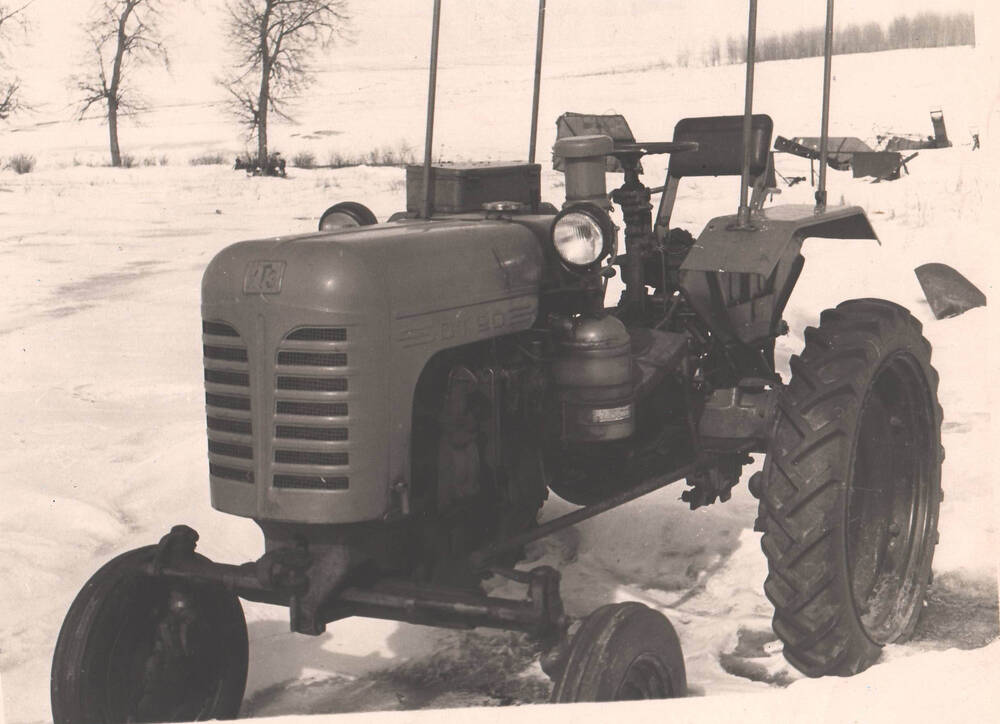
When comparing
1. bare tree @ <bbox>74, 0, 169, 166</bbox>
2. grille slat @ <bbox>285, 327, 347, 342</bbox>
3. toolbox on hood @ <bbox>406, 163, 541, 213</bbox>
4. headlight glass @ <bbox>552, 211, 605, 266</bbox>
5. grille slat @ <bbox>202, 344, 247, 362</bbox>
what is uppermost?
bare tree @ <bbox>74, 0, 169, 166</bbox>

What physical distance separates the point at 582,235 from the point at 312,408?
3.60 ft

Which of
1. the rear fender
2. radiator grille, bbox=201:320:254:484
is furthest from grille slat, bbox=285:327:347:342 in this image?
the rear fender

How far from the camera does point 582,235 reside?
4.10 metres

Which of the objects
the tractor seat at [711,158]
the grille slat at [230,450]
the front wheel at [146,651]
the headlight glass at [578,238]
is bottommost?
the front wheel at [146,651]

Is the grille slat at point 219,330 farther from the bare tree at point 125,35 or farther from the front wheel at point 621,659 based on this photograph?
the bare tree at point 125,35

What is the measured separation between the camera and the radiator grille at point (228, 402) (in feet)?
12.0

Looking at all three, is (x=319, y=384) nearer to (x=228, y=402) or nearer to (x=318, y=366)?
(x=318, y=366)

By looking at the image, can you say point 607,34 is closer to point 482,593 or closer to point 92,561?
point 92,561

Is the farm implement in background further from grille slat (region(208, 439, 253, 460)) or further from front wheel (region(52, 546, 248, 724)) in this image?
grille slat (region(208, 439, 253, 460))

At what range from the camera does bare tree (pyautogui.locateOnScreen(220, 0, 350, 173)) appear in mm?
14953

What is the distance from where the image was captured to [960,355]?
888 cm

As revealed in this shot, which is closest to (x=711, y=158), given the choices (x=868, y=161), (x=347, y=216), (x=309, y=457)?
(x=347, y=216)

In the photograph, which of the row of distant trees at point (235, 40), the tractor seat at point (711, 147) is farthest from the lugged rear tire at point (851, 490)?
the row of distant trees at point (235, 40)

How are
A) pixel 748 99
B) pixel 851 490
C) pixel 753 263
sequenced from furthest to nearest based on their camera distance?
1. pixel 851 490
2. pixel 753 263
3. pixel 748 99
